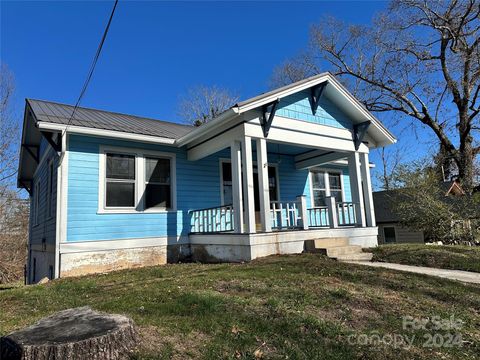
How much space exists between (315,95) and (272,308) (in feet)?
23.5

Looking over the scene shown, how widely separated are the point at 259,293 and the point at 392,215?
19.3 meters

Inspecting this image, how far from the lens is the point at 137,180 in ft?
29.3

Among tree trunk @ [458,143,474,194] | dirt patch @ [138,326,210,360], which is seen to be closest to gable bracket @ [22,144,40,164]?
dirt patch @ [138,326,210,360]

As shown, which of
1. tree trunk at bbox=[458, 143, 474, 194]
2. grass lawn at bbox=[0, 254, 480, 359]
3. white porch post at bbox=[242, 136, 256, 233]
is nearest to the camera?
grass lawn at bbox=[0, 254, 480, 359]

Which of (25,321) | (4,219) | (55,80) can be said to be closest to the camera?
(25,321)

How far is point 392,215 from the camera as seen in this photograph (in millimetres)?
21250

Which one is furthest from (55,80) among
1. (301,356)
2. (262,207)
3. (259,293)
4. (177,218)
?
(301,356)

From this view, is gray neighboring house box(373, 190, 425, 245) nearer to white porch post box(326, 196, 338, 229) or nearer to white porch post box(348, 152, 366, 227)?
white porch post box(348, 152, 366, 227)

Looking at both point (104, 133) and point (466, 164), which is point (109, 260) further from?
point (466, 164)

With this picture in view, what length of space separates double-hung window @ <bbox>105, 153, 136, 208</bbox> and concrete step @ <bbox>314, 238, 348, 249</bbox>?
16.1 feet

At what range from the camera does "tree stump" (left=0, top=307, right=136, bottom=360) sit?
2408 mm

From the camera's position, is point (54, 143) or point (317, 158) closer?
point (54, 143)

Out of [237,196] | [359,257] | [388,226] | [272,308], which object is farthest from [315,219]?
[388,226]

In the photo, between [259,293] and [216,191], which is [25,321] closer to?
[259,293]
